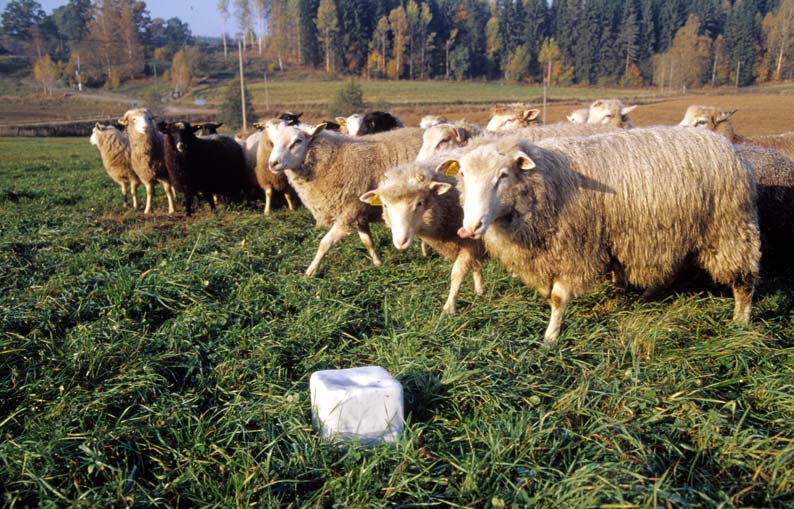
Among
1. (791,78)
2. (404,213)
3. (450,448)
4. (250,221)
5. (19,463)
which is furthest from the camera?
(791,78)

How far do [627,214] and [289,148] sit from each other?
386 cm

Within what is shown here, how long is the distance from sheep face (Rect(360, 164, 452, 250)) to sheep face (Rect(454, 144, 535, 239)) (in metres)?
0.70

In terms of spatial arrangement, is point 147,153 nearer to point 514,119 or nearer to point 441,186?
point 514,119

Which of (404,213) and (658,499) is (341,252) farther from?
(658,499)

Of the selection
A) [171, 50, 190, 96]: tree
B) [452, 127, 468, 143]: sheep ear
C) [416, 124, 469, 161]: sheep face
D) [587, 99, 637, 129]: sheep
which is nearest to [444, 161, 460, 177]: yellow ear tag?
[416, 124, 469, 161]: sheep face

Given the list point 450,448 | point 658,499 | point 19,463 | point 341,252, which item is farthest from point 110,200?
point 658,499

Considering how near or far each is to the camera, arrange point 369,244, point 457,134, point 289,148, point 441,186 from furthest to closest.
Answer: point 289,148 < point 369,244 < point 457,134 < point 441,186

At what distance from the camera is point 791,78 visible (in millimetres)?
61656

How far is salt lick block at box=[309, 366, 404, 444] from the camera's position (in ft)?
9.10

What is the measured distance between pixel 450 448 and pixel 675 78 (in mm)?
69784

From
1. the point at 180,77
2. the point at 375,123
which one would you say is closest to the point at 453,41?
the point at 180,77

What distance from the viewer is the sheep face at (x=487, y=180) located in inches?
151

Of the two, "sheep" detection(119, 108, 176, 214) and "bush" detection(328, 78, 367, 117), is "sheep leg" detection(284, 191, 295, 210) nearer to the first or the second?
"sheep" detection(119, 108, 176, 214)

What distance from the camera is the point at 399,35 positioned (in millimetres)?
77312
